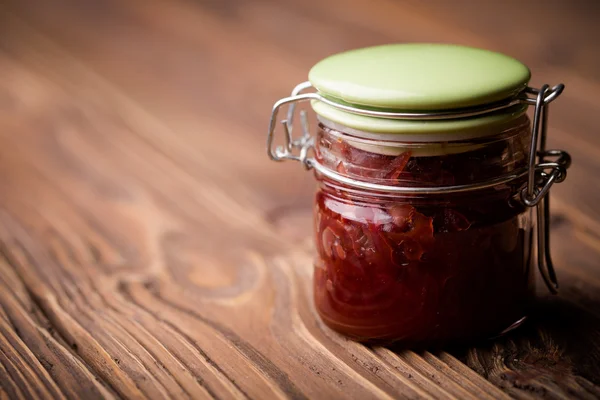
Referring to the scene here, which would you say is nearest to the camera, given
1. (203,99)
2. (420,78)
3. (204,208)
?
(420,78)

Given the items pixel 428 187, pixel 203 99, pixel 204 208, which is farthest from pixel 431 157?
pixel 203 99

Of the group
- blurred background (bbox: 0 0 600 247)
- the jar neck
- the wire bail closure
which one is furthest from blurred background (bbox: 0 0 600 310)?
the jar neck

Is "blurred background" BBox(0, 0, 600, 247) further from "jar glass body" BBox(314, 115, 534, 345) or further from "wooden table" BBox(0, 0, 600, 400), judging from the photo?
"jar glass body" BBox(314, 115, 534, 345)

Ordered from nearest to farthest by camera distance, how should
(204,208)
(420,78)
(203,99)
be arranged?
(420,78) < (204,208) < (203,99)

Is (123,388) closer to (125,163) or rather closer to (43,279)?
(43,279)

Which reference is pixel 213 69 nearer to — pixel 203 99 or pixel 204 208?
pixel 203 99

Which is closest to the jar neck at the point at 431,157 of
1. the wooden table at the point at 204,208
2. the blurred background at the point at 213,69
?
the wooden table at the point at 204,208
